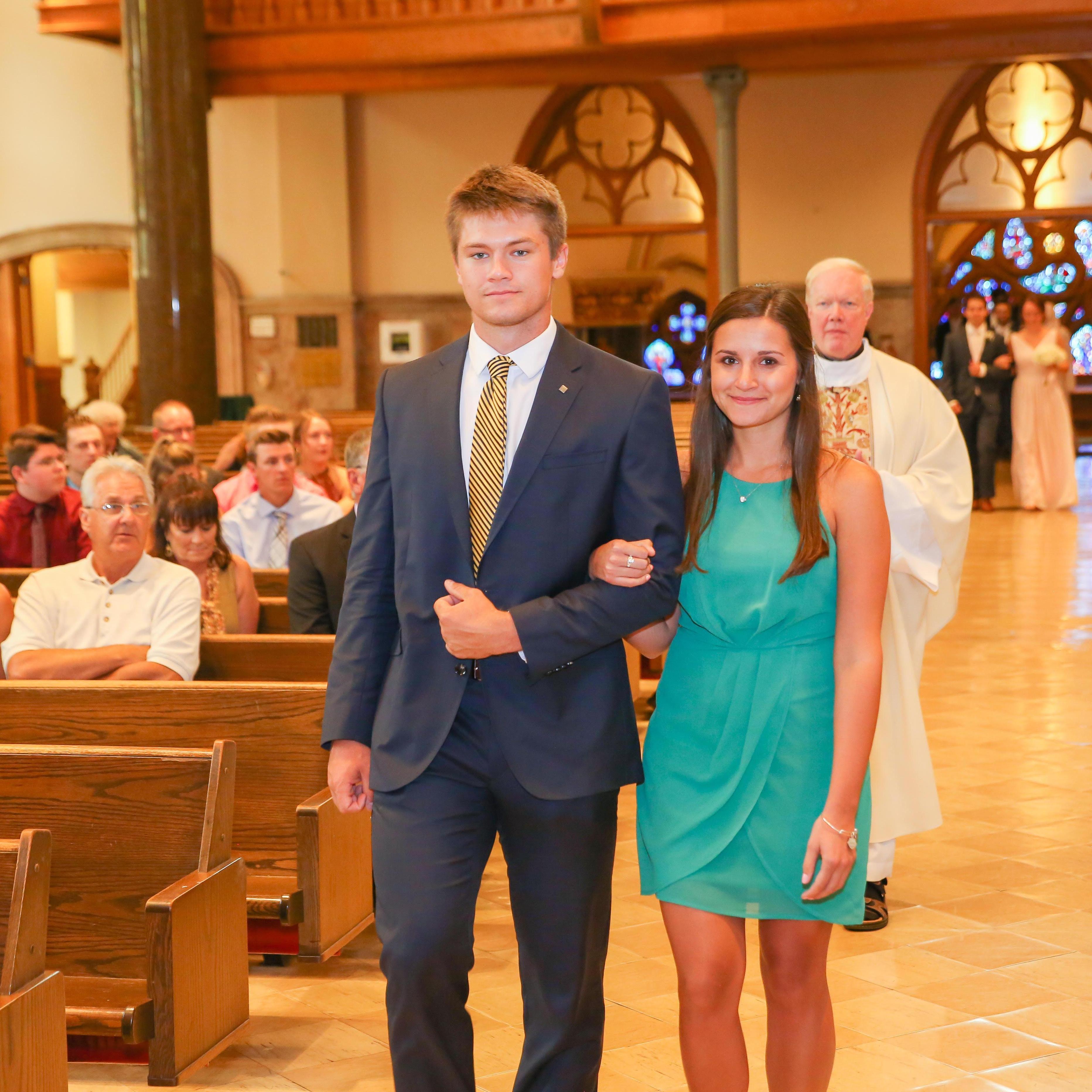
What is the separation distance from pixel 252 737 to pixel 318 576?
1.11 metres

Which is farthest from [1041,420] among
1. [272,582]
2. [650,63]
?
[272,582]

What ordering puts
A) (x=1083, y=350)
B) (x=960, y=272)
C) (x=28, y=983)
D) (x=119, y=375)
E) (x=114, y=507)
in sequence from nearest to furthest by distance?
(x=28, y=983) → (x=114, y=507) → (x=960, y=272) → (x=119, y=375) → (x=1083, y=350)

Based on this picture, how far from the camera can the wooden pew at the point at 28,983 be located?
236 centimetres

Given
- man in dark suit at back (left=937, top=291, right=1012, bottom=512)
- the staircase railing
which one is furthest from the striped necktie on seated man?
the staircase railing

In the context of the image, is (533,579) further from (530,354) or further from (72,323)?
(72,323)

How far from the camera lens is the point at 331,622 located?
4656 mm

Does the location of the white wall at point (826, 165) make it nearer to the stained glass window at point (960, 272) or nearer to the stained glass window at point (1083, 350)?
the stained glass window at point (960, 272)

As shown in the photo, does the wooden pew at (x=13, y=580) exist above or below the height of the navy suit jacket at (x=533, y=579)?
below

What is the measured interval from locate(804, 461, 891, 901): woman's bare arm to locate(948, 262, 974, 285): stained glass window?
17.5 meters

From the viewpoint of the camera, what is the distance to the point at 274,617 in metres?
5.10

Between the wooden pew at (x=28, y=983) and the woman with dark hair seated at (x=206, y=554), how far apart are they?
2130mm

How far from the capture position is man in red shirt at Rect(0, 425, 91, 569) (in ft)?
20.7

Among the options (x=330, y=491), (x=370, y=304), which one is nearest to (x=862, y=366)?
(x=330, y=491)

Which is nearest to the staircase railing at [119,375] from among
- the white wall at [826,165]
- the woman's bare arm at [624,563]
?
the white wall at [826,165]
